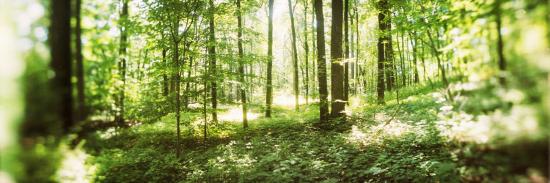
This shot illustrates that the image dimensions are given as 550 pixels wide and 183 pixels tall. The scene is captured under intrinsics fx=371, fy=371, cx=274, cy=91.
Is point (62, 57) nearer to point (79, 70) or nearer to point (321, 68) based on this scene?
point (79, 70)

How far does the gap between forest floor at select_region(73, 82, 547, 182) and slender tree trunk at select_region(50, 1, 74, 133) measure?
672 millimetres

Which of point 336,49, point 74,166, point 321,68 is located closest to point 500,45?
point 74,166

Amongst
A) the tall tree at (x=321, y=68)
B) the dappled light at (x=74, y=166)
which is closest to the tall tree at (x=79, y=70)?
the dappled light at (x=74, y=166)

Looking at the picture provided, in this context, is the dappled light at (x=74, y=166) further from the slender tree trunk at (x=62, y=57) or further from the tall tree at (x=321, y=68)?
the tall tree at (x=321, y=68)

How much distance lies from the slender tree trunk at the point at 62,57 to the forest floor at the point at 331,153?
672mm

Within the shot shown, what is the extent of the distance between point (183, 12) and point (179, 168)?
4395 millimetres

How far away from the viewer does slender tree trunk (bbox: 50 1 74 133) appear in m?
3.30

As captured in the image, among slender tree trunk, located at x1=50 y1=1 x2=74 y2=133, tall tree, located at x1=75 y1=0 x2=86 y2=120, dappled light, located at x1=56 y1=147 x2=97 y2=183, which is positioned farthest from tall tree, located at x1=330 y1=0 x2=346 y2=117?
slender tree trunk, located at x1=50 y1=1 x2=74 y2=133

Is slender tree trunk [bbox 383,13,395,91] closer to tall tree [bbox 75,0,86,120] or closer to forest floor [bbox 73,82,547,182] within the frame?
forest floor [bbox 73,82,547,182]

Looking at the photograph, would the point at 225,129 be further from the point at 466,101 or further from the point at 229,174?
the point at 466,101

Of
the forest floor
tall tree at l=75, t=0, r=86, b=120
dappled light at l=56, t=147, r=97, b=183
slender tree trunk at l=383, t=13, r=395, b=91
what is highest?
slender tree trunk at l=383, t=13, r=395, b=91

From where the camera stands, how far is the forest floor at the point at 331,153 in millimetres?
3926

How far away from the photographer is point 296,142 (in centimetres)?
1084

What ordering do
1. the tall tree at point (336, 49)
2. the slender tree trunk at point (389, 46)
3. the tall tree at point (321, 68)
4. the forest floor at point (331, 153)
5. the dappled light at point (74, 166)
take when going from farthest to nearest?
the tall tree at point (321, 68)
the slender tree trunk at point (389, 46)
the tall tree at point (336, 49)
the forest floor at point (331, 153)
the dappled light at point (74, 166)
